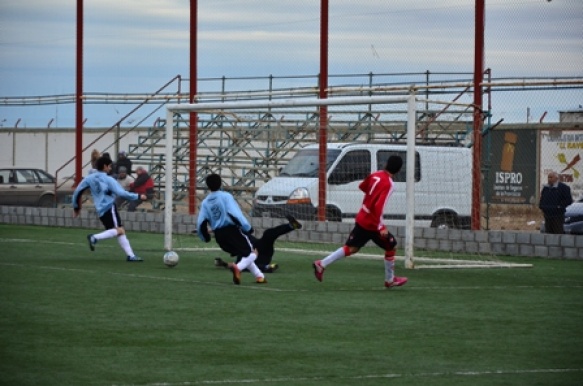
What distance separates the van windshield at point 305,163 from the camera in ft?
76.6

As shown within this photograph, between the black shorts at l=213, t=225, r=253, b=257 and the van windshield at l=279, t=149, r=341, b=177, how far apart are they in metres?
7.28

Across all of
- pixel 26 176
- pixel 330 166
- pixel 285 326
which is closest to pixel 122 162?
pixel 26 176

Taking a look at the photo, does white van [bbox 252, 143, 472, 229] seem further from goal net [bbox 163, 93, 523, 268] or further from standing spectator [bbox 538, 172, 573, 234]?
standing spectator [bbox 538, 172, 573, 234]

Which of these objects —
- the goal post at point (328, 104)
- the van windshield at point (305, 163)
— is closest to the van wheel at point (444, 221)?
the van windshield at point (305, 163)

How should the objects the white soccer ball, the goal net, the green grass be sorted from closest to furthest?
the green grass < the white soccer ball < the goal net

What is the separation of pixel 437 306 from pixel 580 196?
A: 1014 centimetres

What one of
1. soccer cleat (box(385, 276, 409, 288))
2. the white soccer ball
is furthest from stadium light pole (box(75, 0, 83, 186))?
soccer cleat (box(385, 276, 409, 288))

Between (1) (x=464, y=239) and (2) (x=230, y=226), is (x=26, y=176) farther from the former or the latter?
(2) (x=230, y=226)

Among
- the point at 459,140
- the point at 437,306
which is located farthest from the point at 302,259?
the point at 437,306

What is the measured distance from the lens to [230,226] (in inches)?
634

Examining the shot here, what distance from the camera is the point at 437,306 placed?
1366 centimetres

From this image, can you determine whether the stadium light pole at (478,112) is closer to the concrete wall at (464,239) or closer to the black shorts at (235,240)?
the concrete wall at (464,239)

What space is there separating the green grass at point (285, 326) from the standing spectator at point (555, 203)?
2.88 meters

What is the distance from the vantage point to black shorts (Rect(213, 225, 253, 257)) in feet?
52.4
